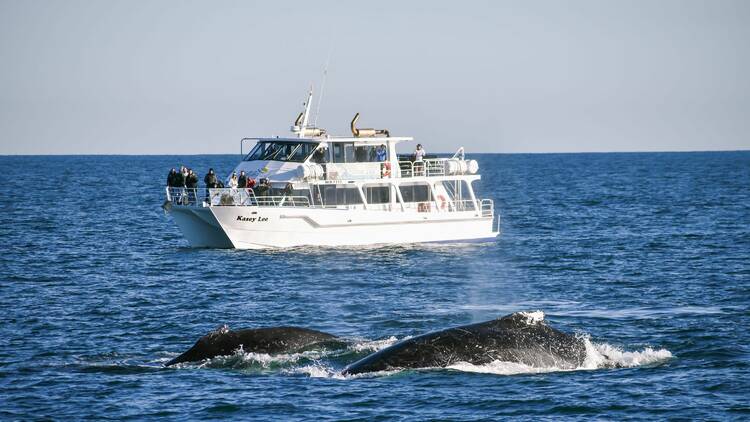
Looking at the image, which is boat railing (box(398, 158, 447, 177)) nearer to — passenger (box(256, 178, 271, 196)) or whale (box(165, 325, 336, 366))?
passenger (box(256, 178, 271, 196))

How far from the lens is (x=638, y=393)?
21.1 meters

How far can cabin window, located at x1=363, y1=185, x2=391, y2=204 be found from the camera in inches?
2058

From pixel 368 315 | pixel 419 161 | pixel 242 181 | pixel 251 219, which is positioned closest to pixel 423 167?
pixel 419 161

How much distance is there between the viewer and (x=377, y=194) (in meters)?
52.6

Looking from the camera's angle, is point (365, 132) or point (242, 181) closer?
A: point (242, 181)

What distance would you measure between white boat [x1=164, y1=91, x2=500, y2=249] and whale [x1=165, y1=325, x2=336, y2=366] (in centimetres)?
2459

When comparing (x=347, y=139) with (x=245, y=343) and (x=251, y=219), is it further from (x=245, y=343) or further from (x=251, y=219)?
(x=245, y=343)

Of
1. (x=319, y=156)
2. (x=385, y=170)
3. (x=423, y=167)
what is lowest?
(x=385, y=170)

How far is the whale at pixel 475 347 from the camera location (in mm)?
21703

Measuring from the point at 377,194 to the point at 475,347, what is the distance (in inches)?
1225

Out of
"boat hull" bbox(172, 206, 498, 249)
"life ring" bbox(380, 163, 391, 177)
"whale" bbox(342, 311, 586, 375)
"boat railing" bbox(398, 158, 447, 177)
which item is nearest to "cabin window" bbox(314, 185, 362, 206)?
"boat hull" bbox(172, 206, 498, 249)

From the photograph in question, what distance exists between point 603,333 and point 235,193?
24.1 meters

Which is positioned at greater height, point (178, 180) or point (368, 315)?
point (178, 180)

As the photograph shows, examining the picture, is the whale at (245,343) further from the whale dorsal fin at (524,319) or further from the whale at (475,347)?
the whale dorsal fin at (524,319)
